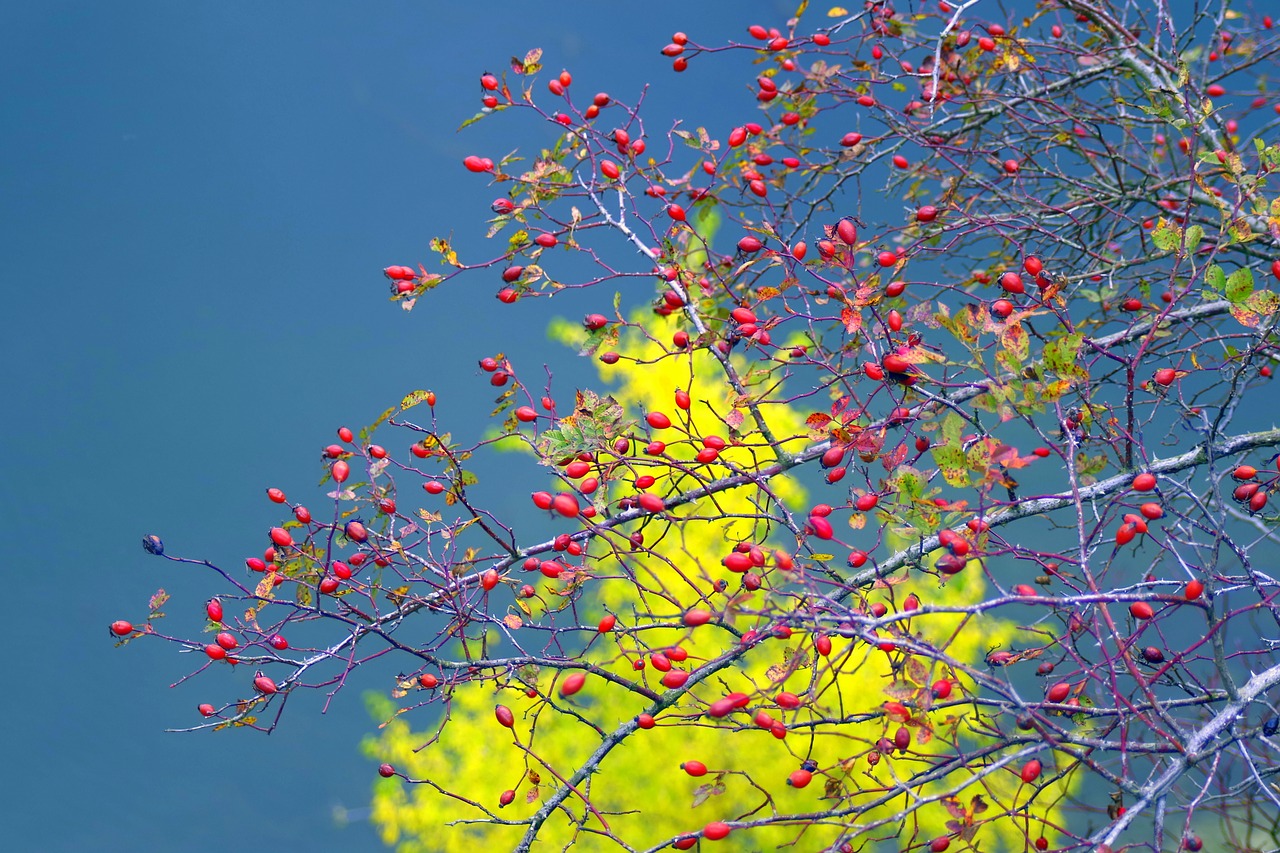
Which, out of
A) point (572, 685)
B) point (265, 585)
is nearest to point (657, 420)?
point (572, 685)

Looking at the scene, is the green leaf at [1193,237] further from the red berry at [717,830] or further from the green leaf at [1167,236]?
the red berry at [717,830]

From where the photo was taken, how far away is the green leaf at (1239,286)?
133cm

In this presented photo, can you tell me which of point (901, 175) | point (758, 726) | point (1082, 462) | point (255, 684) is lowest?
point (758, 726)

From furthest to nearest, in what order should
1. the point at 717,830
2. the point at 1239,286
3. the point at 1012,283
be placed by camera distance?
the point at 1012,283
the point at 1239,286
the point at 717,830

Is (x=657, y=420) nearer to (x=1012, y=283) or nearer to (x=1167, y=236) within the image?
(x=1012, y=283)

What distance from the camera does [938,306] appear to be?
4.70 ft

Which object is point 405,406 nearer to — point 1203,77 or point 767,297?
point 767,297

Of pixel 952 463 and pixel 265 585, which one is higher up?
pixel 265 585

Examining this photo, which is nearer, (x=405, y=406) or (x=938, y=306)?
(x=938, y=306)

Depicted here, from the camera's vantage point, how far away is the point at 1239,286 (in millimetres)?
1350

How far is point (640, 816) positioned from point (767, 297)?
2984mm

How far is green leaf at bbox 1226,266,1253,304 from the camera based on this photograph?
1.33 meters

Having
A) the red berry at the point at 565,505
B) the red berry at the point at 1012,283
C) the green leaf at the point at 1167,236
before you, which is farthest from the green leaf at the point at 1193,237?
the red berry at the point at 565,505

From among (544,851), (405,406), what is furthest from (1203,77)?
(544,851)
